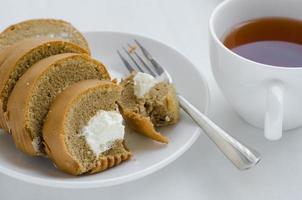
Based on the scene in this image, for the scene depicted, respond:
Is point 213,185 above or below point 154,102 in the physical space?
below

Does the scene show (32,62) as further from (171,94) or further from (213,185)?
(213,185)

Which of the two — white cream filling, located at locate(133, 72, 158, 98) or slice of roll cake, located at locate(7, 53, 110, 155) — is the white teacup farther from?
slice of roll cake, located at locate(7, 53, 110, 155)

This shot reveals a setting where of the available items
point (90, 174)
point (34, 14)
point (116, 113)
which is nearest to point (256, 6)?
point (116, 113)

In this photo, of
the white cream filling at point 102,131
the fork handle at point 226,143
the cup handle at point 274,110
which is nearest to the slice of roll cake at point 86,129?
the white cream filling at point 102,131

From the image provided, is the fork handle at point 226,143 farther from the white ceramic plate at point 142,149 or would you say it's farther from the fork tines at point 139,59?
the fork tines at point 139,59

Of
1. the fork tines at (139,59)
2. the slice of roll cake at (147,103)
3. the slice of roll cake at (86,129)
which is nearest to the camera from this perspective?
the slice of roll cake at (86,129)

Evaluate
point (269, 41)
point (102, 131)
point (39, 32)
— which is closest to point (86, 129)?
point (102, 131)

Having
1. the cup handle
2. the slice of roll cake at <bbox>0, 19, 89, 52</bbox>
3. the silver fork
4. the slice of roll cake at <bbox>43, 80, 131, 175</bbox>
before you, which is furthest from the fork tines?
the cup handle
